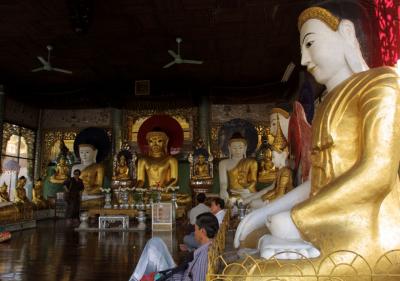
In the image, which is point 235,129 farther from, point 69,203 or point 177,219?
point 69,203

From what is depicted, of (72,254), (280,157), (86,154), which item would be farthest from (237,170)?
(72,254)

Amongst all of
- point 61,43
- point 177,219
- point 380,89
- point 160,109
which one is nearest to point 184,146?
point 160,109

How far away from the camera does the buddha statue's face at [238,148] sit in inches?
354

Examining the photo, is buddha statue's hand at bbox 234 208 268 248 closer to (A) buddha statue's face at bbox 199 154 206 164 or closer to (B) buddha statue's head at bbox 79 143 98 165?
(A) buddha statue's face at bbox 199 154 206 164

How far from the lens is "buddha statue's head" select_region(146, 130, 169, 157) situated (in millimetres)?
9430

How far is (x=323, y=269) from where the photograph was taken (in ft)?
5.12

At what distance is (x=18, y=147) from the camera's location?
10.0 m

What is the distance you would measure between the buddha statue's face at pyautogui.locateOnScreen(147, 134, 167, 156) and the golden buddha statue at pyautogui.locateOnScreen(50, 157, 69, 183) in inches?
90.2

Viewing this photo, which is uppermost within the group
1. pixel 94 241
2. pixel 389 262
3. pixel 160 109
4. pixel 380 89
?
pixel 160 109

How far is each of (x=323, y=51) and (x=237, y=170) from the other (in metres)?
6.95

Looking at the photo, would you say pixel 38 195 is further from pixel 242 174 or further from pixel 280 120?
pixel 280 120

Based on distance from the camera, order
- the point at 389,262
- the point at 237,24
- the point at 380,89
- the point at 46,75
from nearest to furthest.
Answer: the point at 389,262 < the point at 380,89 < the point at 237,24 < the point at 46,75

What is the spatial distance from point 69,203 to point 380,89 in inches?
280

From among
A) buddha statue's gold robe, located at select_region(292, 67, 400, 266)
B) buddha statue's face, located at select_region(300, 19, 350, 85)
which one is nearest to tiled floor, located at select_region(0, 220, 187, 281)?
buddha statue's gold robe, located at select_region(292, 67, 400, 266)
